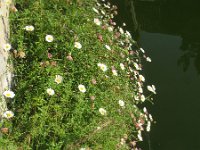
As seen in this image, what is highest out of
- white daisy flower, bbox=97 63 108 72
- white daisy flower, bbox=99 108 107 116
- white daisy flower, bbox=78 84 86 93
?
white daisy flower, bbox=78 84 86 93

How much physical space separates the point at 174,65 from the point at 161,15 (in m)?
2.04

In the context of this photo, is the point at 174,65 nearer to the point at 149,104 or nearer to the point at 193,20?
the point at 149,104

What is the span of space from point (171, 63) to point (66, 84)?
330cm

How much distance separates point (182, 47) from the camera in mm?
6762

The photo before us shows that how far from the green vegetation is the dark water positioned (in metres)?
0.96

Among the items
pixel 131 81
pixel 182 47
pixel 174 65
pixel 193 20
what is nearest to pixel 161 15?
pixel 193 20

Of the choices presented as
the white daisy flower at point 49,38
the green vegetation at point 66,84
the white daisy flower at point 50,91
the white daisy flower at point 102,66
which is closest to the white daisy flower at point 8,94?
the green vegetation at point 66,84

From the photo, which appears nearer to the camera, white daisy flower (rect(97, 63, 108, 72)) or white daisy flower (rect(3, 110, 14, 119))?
white daisy flower (rect(3, 110, 14, 119))

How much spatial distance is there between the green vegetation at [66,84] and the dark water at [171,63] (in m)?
0.96

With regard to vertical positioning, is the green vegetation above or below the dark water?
above

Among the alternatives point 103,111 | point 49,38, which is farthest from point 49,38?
point 103,111

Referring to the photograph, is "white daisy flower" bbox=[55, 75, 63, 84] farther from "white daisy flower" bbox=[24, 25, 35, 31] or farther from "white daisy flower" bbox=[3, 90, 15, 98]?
"white daisy flower" bbox=[24, 25, 35, 31]

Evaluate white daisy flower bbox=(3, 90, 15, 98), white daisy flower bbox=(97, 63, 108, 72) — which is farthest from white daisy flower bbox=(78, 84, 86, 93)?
white daisy flower bbox=(3, 90, 15, 98)

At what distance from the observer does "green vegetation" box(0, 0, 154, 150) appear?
3.03 meters
